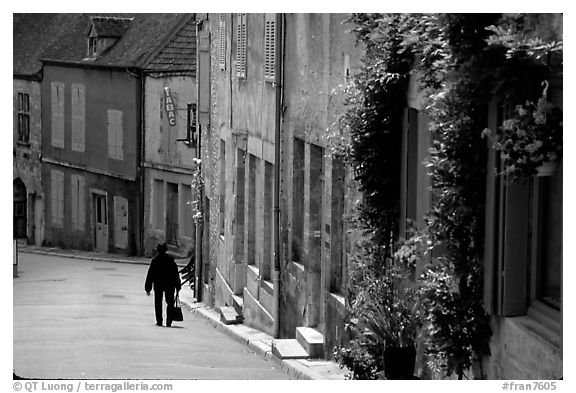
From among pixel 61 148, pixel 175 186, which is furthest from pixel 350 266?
pixel 175 186

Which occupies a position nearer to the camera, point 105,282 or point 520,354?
point 520,354

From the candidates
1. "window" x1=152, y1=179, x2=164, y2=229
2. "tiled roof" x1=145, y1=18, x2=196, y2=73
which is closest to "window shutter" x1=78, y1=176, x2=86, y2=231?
"window" x1=152, y1=179, x2=164, y2=229

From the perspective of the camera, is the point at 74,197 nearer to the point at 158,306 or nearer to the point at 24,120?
the point at 24,120

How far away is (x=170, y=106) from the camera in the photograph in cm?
2614

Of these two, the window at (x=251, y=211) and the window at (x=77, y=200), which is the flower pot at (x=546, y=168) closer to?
the window at (x=77, y=200)

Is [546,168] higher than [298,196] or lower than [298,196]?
higher

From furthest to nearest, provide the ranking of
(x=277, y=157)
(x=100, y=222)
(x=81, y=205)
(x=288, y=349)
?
(x=100, y=222) < (x=81, y=205) < (x=277, y=157) < (x=288, y=349)

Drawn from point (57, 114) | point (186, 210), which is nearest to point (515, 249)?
point (57, 114)

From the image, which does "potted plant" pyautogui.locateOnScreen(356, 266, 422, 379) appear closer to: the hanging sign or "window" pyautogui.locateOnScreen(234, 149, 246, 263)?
"window" pyautogui.locateOnScreen(234, 149, 246, 263)

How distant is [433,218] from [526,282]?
833 millimetres

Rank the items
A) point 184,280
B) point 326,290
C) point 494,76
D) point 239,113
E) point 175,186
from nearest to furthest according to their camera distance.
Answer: point 494,76 → point 326,290 → point 239,113 → point 184,280 → point 175,186

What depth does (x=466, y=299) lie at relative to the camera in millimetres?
8883

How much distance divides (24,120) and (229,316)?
4706mm
